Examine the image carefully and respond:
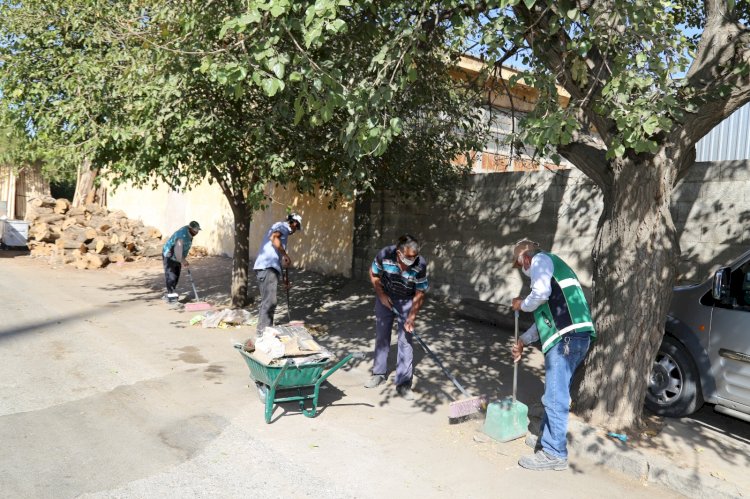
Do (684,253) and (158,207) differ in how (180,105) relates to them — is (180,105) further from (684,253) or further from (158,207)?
(158,207)

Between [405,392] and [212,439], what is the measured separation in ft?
7.27

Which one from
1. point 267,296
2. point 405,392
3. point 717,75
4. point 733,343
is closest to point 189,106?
point 267,296

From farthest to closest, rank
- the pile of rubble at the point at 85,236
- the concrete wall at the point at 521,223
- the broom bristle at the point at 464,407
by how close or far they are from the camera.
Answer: the pile of rubble at the point at 85,236 → the concrete wall at the point at 521,223 → the broom bristle at the point at 464,407

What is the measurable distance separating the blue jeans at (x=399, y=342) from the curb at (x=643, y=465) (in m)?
1.80

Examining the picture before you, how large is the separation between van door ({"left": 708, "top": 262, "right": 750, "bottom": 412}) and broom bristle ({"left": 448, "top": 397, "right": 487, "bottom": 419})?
7.05ft

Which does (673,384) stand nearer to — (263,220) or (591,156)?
(591,156)

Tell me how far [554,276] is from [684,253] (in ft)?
11.8

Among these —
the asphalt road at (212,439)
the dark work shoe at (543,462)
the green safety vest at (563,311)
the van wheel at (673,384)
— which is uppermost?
the green safety vest at (563,311)

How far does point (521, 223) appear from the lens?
32.0ft

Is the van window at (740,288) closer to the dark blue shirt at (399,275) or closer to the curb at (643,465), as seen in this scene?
the curb at (643,465)

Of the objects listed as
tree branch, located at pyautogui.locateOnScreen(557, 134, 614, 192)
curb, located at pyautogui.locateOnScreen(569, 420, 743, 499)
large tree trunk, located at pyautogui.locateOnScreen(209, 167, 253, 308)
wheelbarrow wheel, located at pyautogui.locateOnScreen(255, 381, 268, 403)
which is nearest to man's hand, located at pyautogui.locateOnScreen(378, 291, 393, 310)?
wheelbarrow wheel, located at pyautogui.locateOnScreen(255, 381, 268, 403)

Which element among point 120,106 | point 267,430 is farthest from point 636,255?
point 120,106

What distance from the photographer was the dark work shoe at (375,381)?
22.5 feet

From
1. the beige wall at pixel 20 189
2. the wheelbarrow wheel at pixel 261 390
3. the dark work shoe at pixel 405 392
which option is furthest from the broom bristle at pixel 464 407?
the beige wall at pixel 20 189
